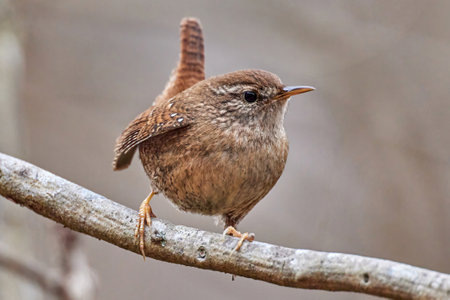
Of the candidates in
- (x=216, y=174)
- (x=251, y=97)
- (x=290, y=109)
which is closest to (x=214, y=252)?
(x=216, y=174)

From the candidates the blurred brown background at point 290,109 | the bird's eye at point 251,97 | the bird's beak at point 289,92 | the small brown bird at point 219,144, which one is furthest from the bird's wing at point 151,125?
the blurred brown background at point 290,109

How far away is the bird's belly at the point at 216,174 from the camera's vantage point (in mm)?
2703

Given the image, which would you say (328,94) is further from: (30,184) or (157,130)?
(30,184)

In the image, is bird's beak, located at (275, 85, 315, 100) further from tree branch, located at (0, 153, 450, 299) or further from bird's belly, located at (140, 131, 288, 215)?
tree branch, located at (0, 153, 450, 299)

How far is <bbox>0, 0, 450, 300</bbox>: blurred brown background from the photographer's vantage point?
16.2 ft

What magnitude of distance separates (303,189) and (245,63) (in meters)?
1.29

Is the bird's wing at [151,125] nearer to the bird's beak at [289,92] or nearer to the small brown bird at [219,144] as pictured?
the small brown bird at [219,144]

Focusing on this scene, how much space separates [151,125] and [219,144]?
418 mm

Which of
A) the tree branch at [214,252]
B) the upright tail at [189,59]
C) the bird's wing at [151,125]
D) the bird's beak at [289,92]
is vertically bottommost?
the tree branch at [214,252]

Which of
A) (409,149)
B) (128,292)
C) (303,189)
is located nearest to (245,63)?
(303,189)

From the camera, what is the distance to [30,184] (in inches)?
92.6

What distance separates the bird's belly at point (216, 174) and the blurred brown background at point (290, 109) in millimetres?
1689

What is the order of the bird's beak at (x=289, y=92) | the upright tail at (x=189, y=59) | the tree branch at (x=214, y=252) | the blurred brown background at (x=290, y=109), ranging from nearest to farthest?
1. the tree branch at (x=214, y=252)
2. the bird's beak at (x=289, y=92)
3. the upright tail at (x=189, y=59)
4. the blurred brown background at (x=290, y=109)

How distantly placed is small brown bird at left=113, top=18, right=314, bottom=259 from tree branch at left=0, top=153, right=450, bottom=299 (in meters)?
0.23
